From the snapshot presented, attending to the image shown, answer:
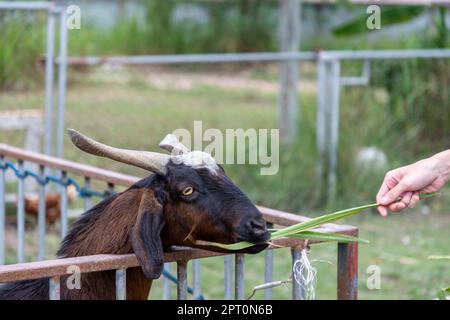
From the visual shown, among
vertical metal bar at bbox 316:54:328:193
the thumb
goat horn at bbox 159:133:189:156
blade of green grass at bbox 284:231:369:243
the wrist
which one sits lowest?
blade of green grass at bbox 284:231:369:243

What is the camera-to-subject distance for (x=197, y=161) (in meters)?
3.63

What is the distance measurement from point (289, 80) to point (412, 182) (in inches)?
301

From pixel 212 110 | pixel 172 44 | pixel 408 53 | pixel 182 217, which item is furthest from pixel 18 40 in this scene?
pixel 172 44

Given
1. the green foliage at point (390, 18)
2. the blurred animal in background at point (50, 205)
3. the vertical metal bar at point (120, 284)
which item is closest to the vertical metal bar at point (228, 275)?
the vertical metal bar at point (120, 284)

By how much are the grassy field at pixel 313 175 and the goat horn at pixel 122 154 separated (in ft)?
11.3

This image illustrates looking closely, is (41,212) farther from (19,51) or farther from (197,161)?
(19,51)

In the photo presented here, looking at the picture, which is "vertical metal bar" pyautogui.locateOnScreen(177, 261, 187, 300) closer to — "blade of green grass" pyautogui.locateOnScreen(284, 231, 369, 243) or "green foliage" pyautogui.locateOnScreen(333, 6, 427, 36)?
"blade of green grass" pyautogui.locateOnScreen(284, 231, 369, 243)

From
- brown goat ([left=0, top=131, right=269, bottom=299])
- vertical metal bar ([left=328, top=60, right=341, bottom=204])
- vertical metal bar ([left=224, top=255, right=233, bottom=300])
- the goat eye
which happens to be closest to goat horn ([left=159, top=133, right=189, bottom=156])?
brown goat ([left=0, top=131, right=269, bottom=299])

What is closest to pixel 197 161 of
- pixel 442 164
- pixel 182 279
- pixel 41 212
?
pixel 182 279

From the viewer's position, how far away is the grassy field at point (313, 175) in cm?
760

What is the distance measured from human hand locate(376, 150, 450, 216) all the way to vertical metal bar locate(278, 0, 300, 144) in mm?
6085

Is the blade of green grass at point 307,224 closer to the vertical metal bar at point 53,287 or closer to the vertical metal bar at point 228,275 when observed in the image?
the vertical metal bar at point 228,275

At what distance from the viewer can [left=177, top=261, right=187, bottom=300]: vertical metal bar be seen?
3.66 m

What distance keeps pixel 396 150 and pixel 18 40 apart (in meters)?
4.07
